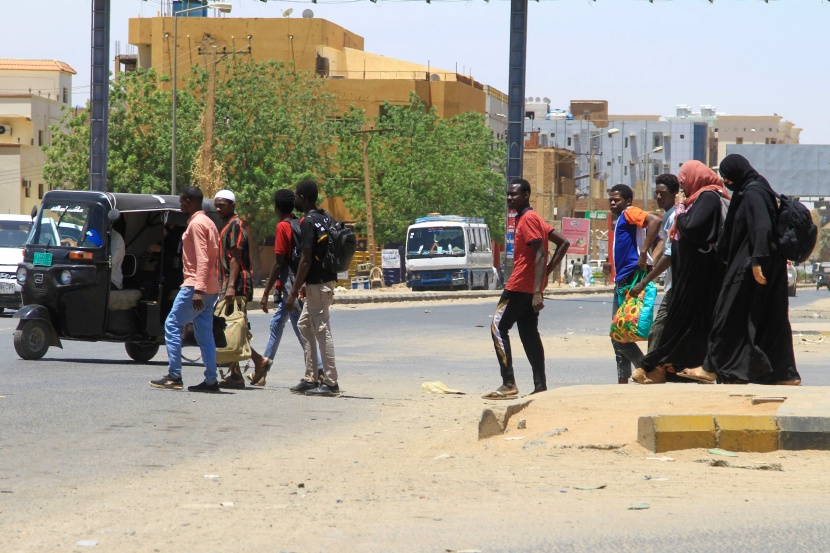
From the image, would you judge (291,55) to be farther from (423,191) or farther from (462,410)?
(462,410)

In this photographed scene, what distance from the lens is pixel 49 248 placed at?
543 inches

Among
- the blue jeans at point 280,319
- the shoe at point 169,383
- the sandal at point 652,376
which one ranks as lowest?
the shoe at point 169,383

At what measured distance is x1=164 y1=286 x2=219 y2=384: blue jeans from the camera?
432 inches

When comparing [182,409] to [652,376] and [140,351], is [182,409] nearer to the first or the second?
[652,376]

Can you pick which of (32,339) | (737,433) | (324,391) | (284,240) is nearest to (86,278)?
(32,339)

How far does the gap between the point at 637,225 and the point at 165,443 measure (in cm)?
453

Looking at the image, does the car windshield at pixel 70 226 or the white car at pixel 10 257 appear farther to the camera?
the white car at pixel 10 257

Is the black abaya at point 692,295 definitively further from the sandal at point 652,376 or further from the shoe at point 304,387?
the shoe at point 304,387

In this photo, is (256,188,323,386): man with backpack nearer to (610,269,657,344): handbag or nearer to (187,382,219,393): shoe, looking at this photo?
(187,382,219,393): shoe

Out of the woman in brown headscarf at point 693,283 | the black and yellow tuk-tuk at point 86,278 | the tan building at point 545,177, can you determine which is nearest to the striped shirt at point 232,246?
the black and yellow tuk-tuk at point 86,278

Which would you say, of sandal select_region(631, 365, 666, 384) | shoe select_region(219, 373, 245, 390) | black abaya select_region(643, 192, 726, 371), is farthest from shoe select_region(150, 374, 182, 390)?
black abaya select_region(643, 192, 726, 371)

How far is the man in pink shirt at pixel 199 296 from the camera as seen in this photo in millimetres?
10875

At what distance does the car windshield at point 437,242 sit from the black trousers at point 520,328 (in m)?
40.5

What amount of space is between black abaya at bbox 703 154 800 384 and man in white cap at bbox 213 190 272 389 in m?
4.26
